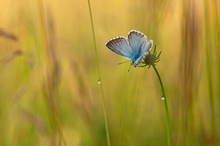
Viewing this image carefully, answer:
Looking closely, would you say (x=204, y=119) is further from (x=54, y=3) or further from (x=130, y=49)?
(x=54, y=3)

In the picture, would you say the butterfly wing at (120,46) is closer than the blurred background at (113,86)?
Yes

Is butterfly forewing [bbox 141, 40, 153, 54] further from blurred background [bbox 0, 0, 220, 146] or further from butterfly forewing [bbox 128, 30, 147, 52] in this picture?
blurred background [bbox 0, 0, 220, 146]

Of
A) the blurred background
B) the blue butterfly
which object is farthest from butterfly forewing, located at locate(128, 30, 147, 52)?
the blurred background

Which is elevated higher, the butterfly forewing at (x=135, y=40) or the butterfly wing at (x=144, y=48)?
the butterfly forewing at (x=135, y=40)

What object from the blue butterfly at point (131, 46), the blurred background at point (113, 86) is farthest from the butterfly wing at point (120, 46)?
the blurred background at point (113, 86)

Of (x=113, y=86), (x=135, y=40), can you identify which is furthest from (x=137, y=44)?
(x=113, y=86)

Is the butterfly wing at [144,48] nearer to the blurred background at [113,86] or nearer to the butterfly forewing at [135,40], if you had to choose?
the butterfly forewing at [135,40]

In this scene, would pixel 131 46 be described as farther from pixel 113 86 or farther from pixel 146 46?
pixel 113 86

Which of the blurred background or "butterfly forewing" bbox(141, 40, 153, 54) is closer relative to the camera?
"butterfly forewing" bbox(141, 40, 153, 54)
